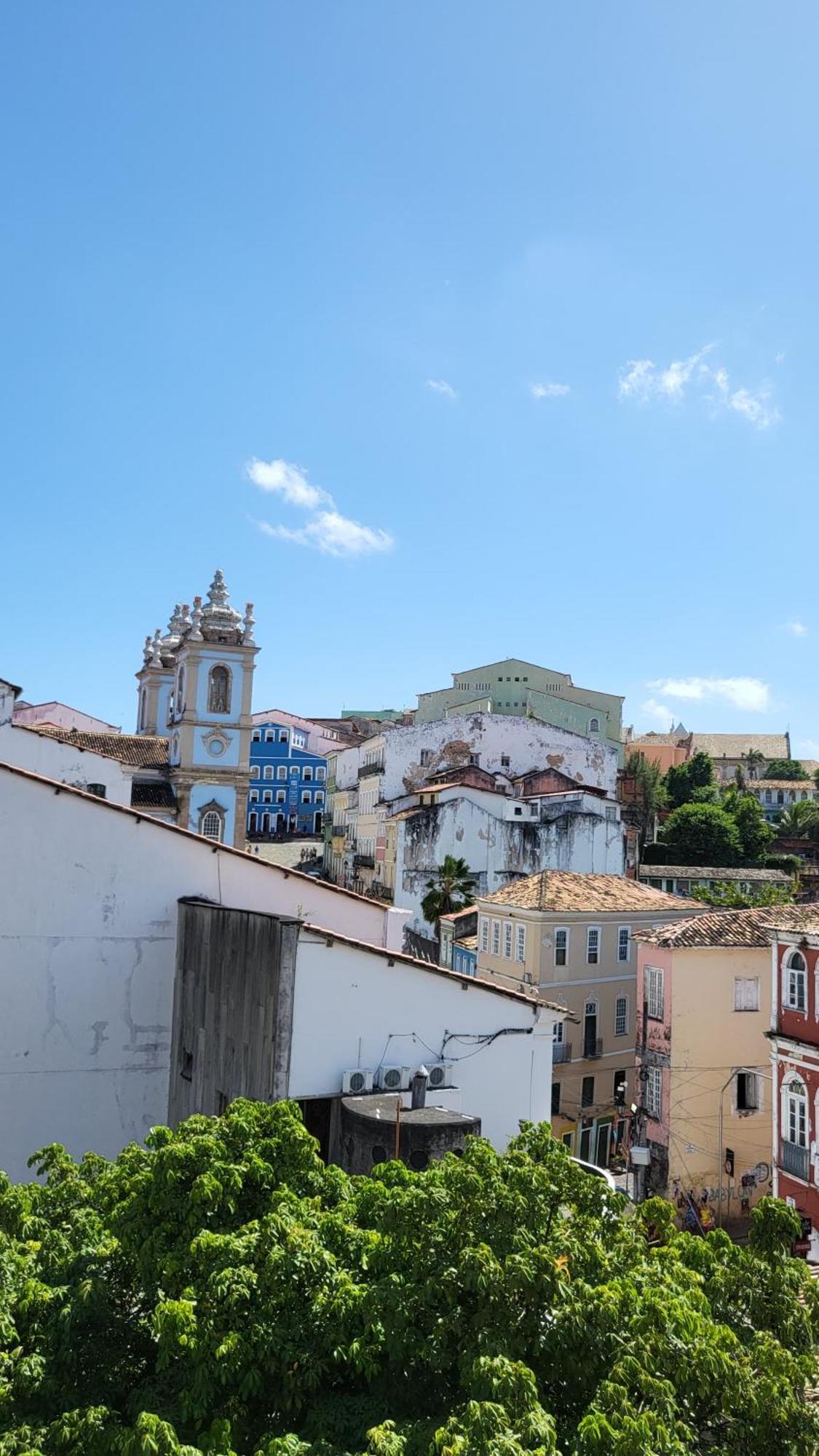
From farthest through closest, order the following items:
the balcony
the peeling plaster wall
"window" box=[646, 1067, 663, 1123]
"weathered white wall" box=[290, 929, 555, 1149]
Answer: the peeling plaster wall, "window" box=[646, 1067, 663, 1123], the balcony, "weathered white wall" box=[290, 929, 555, 1149]

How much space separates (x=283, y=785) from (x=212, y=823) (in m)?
38.8

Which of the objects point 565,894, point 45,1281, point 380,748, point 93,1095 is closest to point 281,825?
point 380,748

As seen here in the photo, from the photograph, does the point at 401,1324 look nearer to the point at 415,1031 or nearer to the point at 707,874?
the point at 415,1031

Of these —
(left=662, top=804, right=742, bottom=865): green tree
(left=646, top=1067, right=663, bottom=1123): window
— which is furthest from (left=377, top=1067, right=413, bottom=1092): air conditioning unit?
(left=662, top=804, right=742, bottom=865): green tree

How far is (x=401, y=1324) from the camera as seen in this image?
20.6 feet

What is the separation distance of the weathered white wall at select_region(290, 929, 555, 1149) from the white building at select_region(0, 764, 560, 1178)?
0.03m

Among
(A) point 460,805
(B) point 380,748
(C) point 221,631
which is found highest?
(C) point 221,631

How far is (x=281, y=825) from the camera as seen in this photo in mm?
88562

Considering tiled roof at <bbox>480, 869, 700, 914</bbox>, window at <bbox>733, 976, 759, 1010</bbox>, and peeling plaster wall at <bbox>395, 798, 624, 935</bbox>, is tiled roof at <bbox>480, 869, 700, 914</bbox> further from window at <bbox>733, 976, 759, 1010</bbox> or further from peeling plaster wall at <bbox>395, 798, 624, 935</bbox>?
peeling plaster wall at <bbox>395, 798, 624, 935</bbox>

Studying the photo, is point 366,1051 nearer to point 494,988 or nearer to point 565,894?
point 494,988

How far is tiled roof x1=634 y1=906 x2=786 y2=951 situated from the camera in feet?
100

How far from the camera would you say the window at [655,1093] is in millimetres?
30719

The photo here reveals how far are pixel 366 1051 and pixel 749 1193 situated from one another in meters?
21.3

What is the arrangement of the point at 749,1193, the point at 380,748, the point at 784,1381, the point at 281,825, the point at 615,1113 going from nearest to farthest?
the point at 784,1381 → the point at 749,1193 → the point at 615,1113 → the point at 380,748 → the point at 281,825
